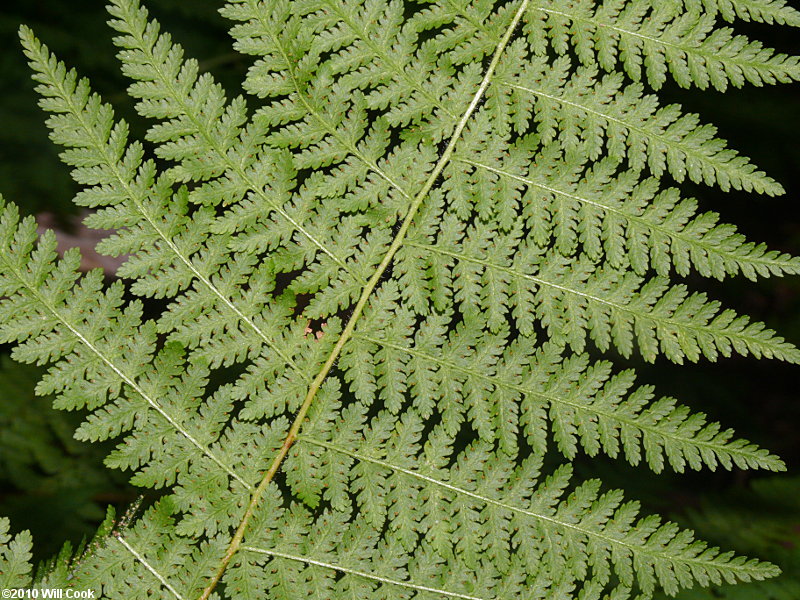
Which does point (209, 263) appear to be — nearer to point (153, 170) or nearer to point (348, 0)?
point (153, 170)

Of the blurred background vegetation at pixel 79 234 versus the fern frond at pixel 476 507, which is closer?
the fern frond at pixel 476 507

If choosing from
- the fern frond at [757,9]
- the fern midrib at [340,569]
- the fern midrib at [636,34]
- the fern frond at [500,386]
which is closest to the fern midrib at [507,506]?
the fern frond at [500,386]

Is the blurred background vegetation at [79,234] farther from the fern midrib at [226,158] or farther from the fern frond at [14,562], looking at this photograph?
the fern midrib at [226,158]

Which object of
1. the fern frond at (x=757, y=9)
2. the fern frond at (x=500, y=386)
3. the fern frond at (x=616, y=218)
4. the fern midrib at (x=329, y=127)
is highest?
the fern frond at (x=757, y=9)

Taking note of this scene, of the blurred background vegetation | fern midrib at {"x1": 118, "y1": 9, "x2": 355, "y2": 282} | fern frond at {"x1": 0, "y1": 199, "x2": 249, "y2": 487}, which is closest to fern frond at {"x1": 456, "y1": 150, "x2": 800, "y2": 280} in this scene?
fern midrib at {"x1": 118, "y1": 9, "x2": 355, "y2": 282}

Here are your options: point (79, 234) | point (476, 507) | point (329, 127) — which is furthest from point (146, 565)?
point (79, 234)

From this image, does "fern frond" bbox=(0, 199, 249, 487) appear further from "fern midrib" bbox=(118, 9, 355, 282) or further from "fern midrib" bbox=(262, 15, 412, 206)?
"fern midrib" bbox=(262, 15, 412, 206)
